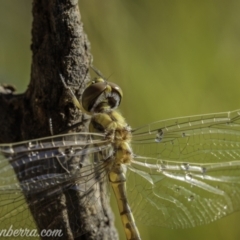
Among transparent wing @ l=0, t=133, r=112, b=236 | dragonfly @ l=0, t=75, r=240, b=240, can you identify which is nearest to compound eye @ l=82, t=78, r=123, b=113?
dragonfly @ l=0, t=75, r=240, b=240

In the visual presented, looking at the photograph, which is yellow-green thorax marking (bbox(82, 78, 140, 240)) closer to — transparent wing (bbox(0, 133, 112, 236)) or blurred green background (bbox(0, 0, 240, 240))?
transparent wing (bbox(0, 133, 112, 236))

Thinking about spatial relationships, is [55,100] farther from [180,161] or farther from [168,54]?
[168,54]

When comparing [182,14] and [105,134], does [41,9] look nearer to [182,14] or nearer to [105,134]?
[105,134]

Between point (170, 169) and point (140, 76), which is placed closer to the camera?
point (170, 169)

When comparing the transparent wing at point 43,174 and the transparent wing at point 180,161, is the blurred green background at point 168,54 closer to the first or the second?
the transparent wing at point 180,161

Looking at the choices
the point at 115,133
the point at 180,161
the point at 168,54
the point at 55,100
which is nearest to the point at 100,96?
the point at 115,133

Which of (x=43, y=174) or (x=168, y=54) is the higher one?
(x=168, y=54)

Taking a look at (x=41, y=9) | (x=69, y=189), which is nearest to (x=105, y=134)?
(x=69, y=189)
